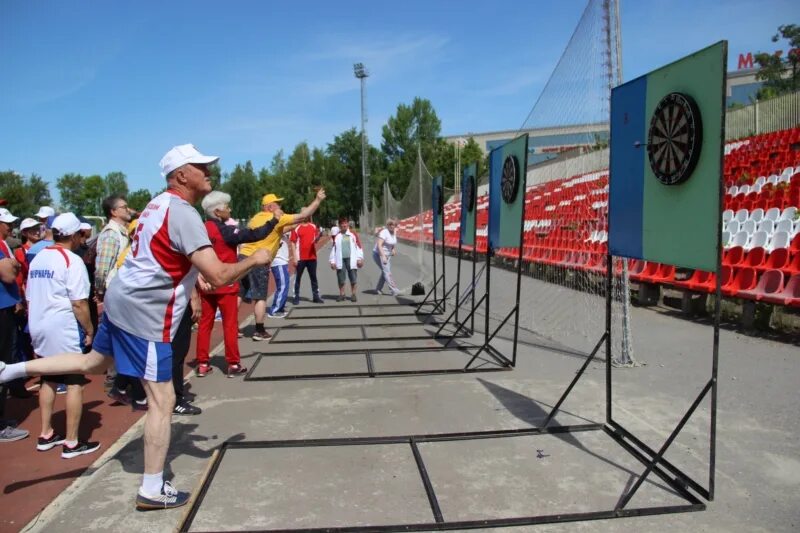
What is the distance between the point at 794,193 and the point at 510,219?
7516 millimetres

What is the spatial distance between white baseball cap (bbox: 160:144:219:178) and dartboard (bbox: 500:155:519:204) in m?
3.76

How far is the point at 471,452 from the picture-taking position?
4094 mm

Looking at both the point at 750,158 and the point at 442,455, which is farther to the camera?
the point at 750,158

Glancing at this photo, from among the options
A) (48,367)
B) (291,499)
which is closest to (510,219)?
(291,499)

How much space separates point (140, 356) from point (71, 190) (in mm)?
111024

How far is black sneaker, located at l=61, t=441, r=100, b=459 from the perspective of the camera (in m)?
4.15

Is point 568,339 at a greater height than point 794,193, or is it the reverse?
point 794,193

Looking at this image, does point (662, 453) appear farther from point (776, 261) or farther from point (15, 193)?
point (15, 193)

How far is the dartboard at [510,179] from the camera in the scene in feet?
20.8

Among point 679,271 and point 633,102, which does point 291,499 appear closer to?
point 633,102

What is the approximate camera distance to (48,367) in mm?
3385

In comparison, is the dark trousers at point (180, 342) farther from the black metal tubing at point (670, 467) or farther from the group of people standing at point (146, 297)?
the black metal tubing at point (670, 467)

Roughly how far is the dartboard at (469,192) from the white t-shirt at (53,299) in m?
5.49

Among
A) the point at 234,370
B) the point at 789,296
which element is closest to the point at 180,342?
the point at 234,370
